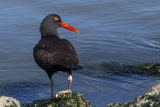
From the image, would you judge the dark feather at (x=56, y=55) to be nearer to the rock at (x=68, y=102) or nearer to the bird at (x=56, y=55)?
the bird at (x=56, y=55)

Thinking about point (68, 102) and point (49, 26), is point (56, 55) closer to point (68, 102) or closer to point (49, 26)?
point (68, 102)

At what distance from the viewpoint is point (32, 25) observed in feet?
33.3

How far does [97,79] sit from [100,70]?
47 centimetres

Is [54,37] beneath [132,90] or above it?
above

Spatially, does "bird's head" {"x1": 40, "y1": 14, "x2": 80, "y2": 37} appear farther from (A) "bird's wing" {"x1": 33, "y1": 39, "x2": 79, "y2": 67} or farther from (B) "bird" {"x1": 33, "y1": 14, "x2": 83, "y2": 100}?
(A) "bird's wing" {"x1": 33, "y1": 39, "x2": 79, "y2": 67}

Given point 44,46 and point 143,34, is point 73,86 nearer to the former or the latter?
point 44,46

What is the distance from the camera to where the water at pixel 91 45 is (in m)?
6.87

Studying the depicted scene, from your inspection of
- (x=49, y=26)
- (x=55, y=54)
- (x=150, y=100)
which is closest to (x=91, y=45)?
(x=49, y=26)

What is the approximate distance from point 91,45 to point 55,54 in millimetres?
3693

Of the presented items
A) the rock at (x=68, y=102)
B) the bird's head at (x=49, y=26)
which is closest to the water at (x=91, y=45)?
the rock at (x=68, y=102)

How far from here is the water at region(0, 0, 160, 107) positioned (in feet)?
22.5

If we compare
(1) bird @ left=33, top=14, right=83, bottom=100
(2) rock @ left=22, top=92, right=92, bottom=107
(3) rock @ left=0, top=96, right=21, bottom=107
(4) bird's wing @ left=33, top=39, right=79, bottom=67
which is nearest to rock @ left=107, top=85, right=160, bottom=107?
(2) rock @ left=22, top=92, right=92, bottom=107

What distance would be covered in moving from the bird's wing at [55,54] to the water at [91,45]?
1.08 m

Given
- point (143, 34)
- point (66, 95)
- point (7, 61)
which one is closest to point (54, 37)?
point (66, 95)
